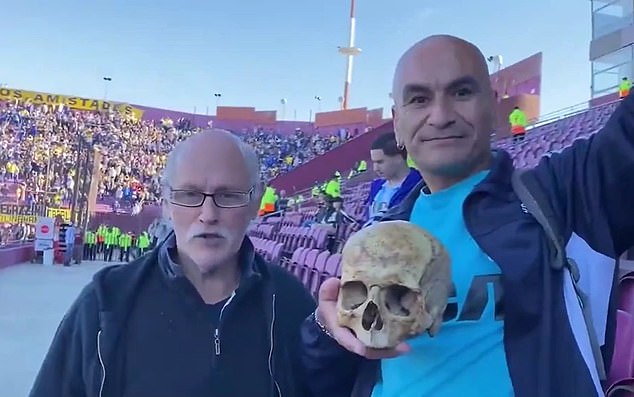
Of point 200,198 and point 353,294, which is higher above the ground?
point 200,198

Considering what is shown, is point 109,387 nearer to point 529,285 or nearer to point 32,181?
point 529,285

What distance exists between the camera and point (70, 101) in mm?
31828

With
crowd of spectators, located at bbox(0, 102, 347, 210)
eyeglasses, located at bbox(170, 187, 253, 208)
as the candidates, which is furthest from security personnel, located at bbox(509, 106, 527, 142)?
eyeglasses, located at bbox(170, 187, 253, 208)

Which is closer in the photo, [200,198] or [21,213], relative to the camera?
[200,198]

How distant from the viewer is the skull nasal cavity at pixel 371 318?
857 mm

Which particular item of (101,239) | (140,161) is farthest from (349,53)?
(101,239)

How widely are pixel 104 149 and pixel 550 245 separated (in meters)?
26.7

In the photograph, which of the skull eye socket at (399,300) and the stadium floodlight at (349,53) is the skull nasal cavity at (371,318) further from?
the stadium floodlight at (349,53)

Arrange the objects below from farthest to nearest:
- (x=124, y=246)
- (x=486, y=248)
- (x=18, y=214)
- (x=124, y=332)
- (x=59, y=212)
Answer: (x=124, y=246) < (x=59, y=212) < (x=18, y=214) < (x=124, y=332) < (x=486, y=248)

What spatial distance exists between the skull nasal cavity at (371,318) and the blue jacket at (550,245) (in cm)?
21

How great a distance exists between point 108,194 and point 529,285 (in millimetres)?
23204

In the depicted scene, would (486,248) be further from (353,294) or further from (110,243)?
(110,243)

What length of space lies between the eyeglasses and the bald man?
32 cm

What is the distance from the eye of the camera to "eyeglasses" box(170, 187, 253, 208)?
1.30 metres
